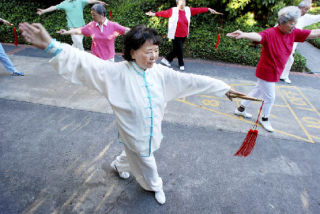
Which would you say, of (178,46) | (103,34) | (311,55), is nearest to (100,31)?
(103,34)

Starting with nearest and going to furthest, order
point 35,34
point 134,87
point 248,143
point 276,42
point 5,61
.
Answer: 1. point 35,34
2. point 134,87
3. point 248,143
4. point 276,42
5. point 5,61

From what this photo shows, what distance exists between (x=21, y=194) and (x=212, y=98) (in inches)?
169

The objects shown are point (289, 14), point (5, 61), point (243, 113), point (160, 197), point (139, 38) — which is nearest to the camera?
point (139, 38)

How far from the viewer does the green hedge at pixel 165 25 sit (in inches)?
315

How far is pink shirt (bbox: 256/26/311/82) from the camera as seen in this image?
146 inches

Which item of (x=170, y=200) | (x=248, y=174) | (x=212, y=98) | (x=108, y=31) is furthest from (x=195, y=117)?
(x=108, y=31)

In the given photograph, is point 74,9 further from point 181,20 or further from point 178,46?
point 178,46

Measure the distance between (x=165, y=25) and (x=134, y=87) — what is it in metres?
7.41

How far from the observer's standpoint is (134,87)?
2059 millimetres

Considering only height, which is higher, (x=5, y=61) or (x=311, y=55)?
(x=5, y=61)

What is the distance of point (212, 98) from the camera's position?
5555 mm

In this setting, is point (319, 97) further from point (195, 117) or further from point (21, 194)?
point (21, 194)

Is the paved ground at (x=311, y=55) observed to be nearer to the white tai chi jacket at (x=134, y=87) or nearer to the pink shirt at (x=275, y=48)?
the pink shirt at (x=275, y=48)

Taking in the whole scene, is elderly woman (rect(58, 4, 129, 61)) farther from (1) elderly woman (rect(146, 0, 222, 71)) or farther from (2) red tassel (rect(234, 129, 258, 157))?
(2) red tassel (rect(234, 129, 258, 157))
